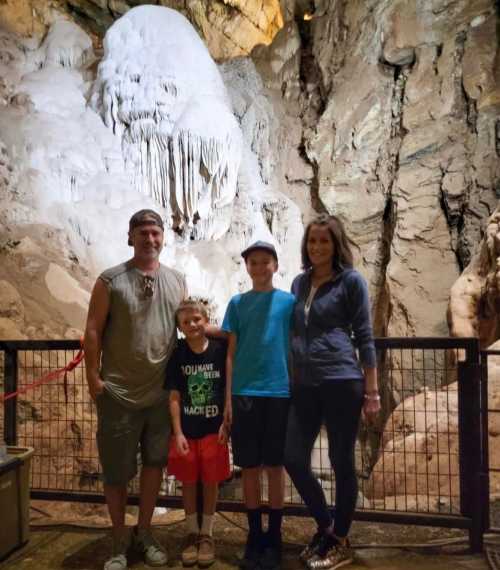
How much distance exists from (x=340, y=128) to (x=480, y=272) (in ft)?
22.8

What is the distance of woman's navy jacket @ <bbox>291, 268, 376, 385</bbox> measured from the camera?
2875 mm

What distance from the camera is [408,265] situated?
1268 centimetres

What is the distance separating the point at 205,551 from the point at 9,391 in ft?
6.03

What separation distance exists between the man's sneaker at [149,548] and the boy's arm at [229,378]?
2.61 ft

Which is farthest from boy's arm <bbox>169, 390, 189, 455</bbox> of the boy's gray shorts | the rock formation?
the rock formation

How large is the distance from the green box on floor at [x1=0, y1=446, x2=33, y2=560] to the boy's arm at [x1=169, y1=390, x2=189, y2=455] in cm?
101

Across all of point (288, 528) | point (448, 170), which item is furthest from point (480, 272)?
point (288, 528)

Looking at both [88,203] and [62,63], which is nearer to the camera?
[88,203]

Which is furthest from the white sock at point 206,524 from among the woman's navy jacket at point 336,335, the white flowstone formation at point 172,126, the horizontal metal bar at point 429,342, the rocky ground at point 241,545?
the white flowstone formation at point 172,126

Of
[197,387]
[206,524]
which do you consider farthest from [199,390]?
[206,524]

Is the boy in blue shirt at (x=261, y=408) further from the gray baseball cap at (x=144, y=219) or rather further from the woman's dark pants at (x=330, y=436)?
the gray baseball cap at (x=144, y=219)

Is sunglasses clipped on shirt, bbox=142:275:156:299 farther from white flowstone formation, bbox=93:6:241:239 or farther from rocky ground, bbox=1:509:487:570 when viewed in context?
white flowstone formation, bbox=93:6:241:239

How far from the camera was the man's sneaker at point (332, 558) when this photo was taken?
2.91 meters

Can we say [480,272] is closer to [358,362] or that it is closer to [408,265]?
[408,265]
